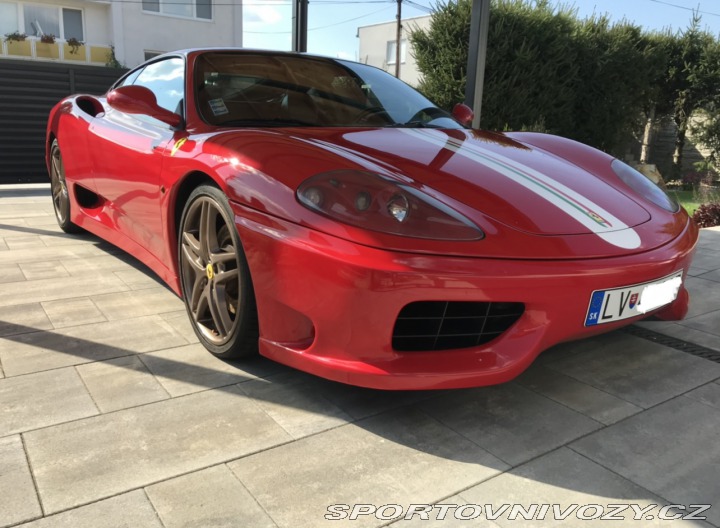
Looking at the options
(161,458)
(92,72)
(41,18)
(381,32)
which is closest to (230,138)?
(161,458)

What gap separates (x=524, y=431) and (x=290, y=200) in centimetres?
101

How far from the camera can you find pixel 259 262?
1907 mm

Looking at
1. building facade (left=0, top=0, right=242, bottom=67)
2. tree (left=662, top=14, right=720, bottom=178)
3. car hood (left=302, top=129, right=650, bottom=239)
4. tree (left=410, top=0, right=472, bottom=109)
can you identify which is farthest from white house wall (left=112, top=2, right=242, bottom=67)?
car hood (left=302, top=129, right=650, bottom=239)

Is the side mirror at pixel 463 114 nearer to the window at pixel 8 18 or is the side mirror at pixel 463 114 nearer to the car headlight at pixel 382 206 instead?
the car headlight at pixel 382 206

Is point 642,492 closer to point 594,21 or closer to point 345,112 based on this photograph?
point 345,112

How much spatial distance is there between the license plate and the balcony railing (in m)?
22.9

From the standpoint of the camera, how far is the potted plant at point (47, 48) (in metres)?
20.8

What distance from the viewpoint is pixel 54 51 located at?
21.2 meters

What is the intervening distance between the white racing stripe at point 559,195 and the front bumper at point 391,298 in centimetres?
14

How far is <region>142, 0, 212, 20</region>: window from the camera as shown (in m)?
21.2

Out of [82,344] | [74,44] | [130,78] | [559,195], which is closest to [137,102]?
[82,344]

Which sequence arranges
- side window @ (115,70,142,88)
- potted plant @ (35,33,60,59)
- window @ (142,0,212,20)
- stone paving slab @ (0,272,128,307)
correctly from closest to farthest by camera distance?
1. stone paving slab @ (0,272,128,307)
2. side window @ (115,70,142,88)
3. potted plant @ (35,33,60,59)
4. window @ (142,0,212,20)

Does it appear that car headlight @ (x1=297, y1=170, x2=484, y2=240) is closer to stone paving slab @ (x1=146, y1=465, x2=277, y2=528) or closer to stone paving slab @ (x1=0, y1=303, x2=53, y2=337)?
stone paving slab @ (x1=146, y1=465, x2=277, y2=528)

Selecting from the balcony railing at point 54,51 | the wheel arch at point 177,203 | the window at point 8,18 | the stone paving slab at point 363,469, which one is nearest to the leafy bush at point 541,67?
the wheel arch at point 177,203
